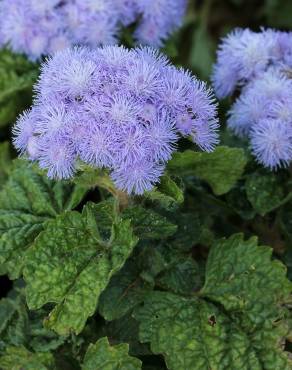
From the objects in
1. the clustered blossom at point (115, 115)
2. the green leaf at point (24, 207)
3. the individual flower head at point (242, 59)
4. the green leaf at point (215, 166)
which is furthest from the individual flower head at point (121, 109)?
the individual flower head at point (242, 59)

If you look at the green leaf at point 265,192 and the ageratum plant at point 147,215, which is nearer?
the ageratum plant at point 147,215

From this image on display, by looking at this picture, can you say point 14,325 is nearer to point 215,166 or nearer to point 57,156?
point 57,156

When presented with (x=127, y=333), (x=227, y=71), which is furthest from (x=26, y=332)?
(x=227, y=71)

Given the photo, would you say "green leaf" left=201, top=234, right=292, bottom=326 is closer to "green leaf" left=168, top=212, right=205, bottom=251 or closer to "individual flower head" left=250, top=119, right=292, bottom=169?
"green leaf" left=168, top=212, right=205, bottom=251

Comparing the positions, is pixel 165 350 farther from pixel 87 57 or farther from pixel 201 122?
pixel 87 57

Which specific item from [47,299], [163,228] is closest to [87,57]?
[163,228]

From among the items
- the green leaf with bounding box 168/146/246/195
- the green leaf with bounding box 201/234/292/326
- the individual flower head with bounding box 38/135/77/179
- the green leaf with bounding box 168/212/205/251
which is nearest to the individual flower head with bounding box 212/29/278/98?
the green leaf with bounding box 168/146/246/195

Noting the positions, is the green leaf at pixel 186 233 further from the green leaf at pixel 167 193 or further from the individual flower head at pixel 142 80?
the individual flower head at pixel 142 80
